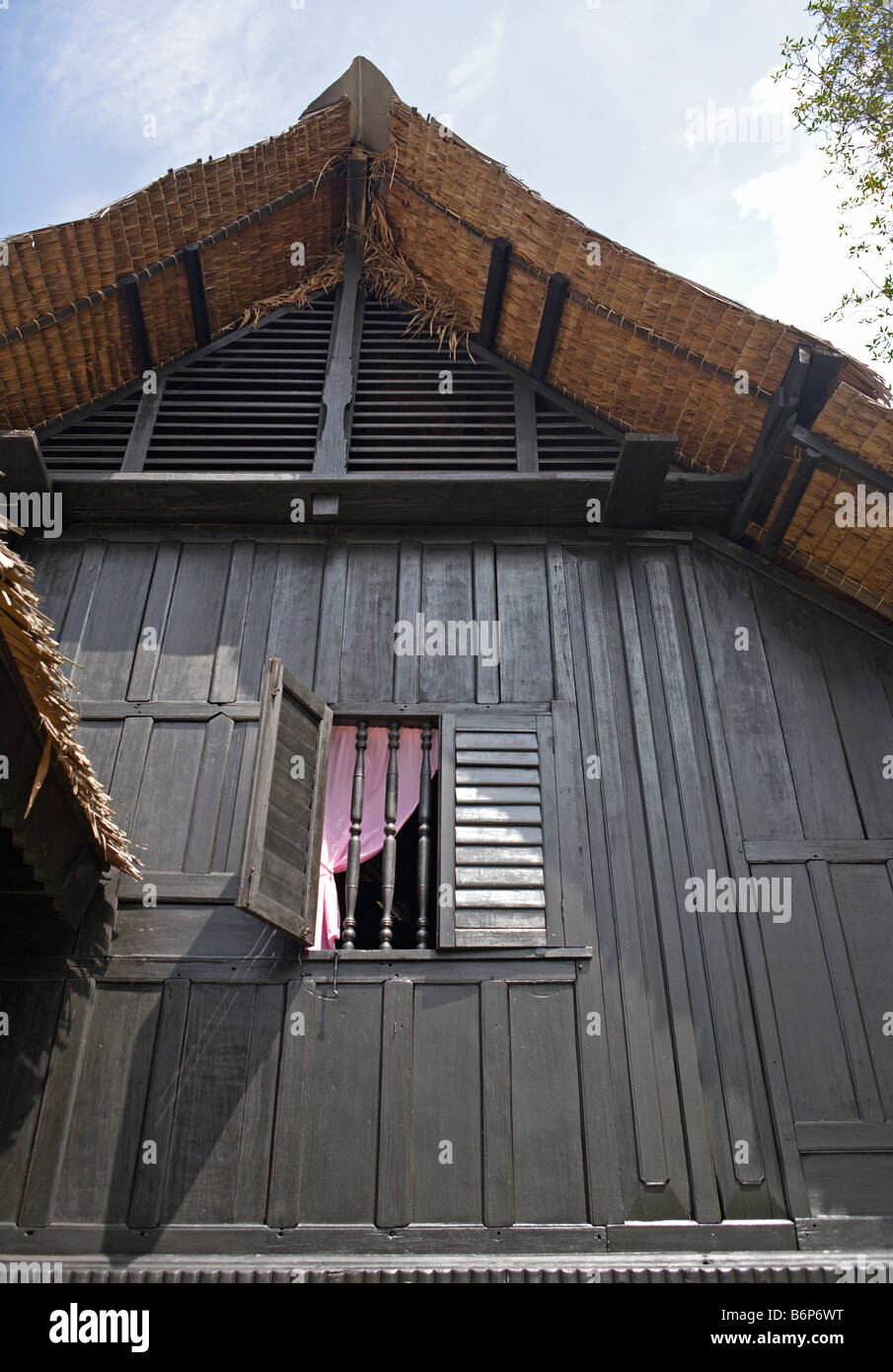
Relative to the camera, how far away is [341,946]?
15.3 ft

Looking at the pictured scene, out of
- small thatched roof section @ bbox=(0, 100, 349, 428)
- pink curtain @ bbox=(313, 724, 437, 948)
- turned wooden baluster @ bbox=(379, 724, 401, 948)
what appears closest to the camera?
turned wooden baluster @ bbox=(379, 724, 401, 948)

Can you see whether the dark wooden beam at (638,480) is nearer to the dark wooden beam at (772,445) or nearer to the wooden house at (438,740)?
the wooden house at (438,740)

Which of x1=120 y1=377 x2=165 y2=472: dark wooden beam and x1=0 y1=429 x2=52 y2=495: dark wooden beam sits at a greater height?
x1=120 y1=377 x2=165 y2=472: dark wooden beam

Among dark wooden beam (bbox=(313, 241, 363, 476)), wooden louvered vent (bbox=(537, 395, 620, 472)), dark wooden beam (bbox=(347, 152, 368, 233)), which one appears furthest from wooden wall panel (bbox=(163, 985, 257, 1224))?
dark wooden beam (bbox=(347, 152, 368, 233))

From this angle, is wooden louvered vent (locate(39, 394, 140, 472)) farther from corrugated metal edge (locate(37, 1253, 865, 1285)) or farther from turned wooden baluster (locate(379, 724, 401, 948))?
corrugated metal edge (locate(37, 1253, 865, 1285))

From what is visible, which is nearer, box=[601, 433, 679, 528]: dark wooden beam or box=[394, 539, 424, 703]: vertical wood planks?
box=[394, 539, 424, 703]: vertical wood planks

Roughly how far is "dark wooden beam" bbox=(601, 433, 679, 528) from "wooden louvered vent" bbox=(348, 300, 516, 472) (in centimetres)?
71

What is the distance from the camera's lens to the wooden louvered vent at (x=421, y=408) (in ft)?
20.2

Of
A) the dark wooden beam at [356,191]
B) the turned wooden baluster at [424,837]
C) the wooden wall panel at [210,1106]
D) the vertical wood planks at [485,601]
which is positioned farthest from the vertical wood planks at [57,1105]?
the dark wooden beam at [356,191]

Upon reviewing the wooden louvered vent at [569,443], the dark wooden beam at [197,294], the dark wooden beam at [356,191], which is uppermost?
the dark wooden beam at [356,191]

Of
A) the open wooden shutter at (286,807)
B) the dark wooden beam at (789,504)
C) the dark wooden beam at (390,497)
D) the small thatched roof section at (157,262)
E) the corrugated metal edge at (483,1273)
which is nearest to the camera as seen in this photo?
the corrugated metal edge at (483,1273)

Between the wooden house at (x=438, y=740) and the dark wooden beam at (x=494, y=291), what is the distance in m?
0.02

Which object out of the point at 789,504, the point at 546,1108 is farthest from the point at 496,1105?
the point at 789,504

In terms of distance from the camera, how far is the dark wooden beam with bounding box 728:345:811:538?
5.11 meters
